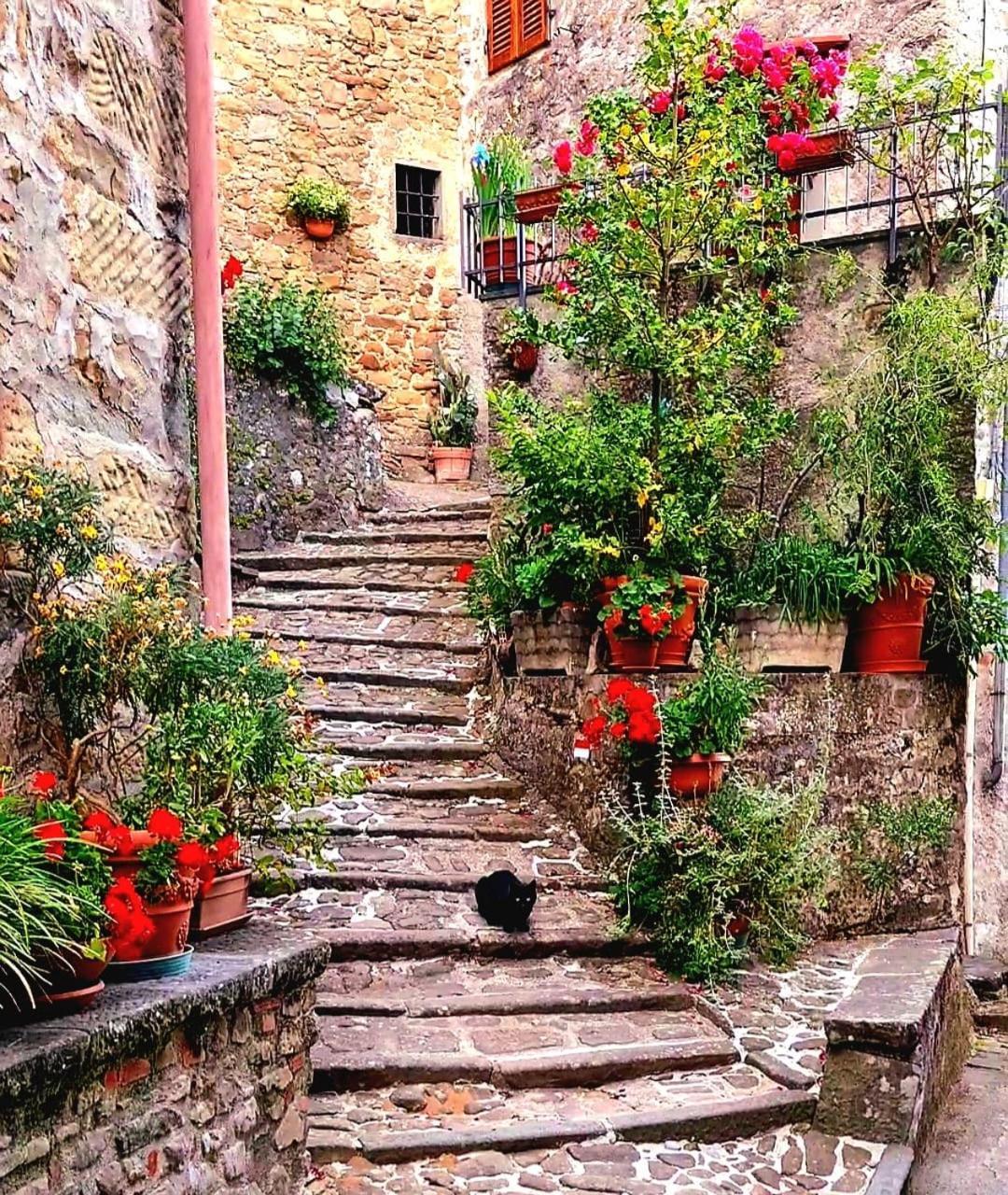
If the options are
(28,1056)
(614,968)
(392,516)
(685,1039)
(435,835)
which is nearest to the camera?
(28,1056)

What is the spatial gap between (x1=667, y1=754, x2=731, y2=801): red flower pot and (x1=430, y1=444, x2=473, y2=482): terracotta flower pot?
7.48 meters

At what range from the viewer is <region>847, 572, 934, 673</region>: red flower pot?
5949mm

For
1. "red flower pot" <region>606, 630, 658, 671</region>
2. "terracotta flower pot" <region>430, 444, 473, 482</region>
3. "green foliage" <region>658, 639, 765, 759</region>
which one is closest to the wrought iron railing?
"red flower pot" <region>606, 630, 658, 671</region>

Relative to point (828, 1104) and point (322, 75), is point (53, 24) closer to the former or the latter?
point (828, 1104)

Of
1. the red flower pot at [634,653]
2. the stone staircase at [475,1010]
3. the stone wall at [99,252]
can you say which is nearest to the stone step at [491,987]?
the stone staircase at [475,1010]

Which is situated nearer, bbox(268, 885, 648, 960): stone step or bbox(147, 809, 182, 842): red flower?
bbox(147, 809, 182, 842): red flower

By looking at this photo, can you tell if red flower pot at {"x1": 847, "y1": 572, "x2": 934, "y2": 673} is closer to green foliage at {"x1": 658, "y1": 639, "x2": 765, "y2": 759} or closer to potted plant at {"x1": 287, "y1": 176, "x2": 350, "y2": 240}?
green foliage at {"x1": 658, "y1": 639, "x2": 765, "y2": 759}

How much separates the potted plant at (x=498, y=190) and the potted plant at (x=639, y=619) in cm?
378

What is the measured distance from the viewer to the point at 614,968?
5.13 m

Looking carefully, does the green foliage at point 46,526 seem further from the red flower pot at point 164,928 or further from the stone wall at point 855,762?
the stone wall at point 855,762

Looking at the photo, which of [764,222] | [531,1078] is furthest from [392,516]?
[531,1078]

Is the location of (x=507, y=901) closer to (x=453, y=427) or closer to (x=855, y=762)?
(x=855, y=762)

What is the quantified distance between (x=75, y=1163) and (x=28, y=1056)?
1.15ft

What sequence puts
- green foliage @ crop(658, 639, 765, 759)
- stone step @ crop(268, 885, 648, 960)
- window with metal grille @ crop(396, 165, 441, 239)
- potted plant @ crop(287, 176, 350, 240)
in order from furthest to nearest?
window with metal grille @ crop(396, 165, 441, 239) → potted plant @ crop(287, 176, 350, 240) → green foliage @ crop(658, 639, 765, 759) → stone step @ crop(268, 885, 648, 960)
